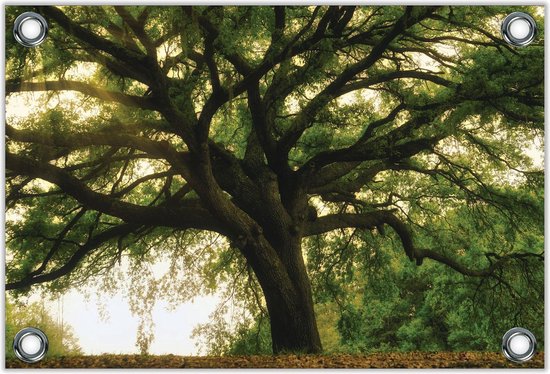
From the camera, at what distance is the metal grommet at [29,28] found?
462cm

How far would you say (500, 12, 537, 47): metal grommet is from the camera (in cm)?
463

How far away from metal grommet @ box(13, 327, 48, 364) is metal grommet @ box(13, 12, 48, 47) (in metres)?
2.09

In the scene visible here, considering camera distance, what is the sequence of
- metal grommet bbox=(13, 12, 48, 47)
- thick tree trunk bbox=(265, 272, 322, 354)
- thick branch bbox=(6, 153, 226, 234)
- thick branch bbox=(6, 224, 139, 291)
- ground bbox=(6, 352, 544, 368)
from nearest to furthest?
metal grommet bbox=(13, 12, 48, 47)
ground bbox=(6, 352, 544, 368)
thick branch bbox=(6, 153, 226, 234)
thick branch bbox=(6, 224, 139, 291)
thick tree trunk bbox=(265, 272, 322, 354)

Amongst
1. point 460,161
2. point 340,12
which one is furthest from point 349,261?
point 340,12

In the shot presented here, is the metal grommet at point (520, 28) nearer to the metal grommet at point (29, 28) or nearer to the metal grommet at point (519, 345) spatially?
the metal grommet at point (519, 345)

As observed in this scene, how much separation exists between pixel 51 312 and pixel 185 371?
1871 millimetres

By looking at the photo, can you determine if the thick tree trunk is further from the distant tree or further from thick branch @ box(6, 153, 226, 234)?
the distant tree

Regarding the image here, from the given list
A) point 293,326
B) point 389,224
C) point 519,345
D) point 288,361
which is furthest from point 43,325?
point 389,224

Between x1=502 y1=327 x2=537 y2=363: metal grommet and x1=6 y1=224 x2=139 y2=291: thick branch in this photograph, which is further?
x1=6 y1=224 x2=139 y2=291: thick branch

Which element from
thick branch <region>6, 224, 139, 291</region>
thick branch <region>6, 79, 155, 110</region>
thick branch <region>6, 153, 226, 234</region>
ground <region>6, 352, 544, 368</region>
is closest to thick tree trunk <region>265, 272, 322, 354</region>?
thick branch <region>6, 153, 226, 234</region>

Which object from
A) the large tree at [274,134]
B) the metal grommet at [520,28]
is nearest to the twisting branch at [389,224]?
the large tree at [274,134]

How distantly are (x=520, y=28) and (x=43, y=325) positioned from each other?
14.5 feet

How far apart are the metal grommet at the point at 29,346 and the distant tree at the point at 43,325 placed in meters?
0.19

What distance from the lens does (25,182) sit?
7832mm
